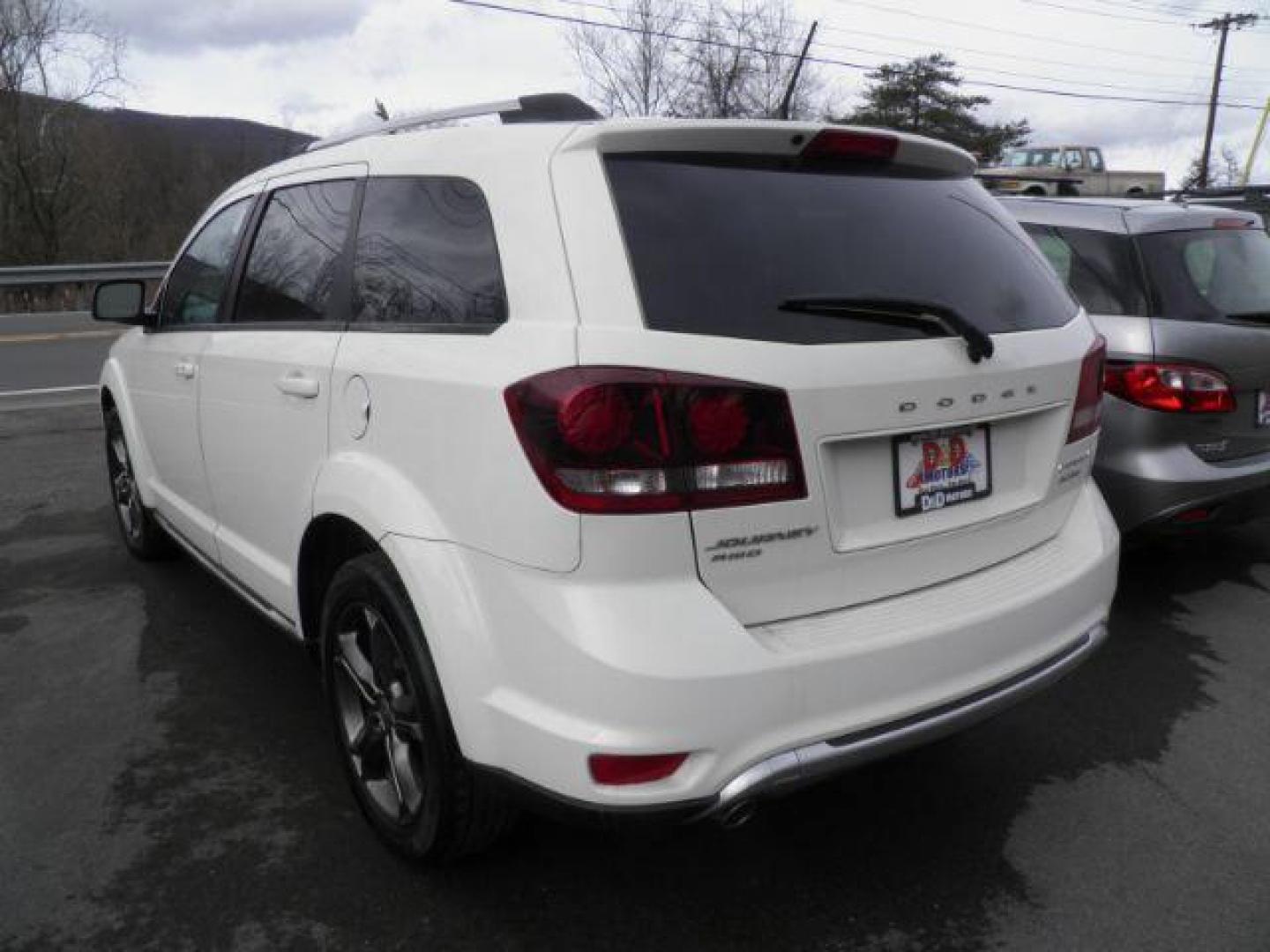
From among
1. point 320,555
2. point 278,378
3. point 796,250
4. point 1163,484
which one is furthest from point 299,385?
point 1163,484

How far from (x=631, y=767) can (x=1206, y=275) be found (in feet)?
11.4

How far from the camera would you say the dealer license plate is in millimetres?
2178

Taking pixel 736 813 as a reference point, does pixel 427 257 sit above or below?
above

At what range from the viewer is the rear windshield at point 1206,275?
397 cm

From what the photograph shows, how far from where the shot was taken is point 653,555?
188 centimetres

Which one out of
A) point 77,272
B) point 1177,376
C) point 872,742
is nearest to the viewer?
point 872,742

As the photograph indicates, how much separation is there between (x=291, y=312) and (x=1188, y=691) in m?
3.20

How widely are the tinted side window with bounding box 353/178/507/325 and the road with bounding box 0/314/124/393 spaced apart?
9238mm

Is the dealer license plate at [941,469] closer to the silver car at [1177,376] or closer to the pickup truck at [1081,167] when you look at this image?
the silver car at [1177,376]

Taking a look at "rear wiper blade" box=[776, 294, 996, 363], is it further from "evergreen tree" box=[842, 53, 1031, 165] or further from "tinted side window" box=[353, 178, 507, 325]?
"evergreen tree" box=[842, 53, 1031, 165]

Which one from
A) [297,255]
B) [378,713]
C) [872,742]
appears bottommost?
[378,713]

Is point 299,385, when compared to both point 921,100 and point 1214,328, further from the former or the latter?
point 921,100

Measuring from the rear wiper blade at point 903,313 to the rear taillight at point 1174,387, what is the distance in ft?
6.37

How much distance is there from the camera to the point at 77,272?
17484 mm
